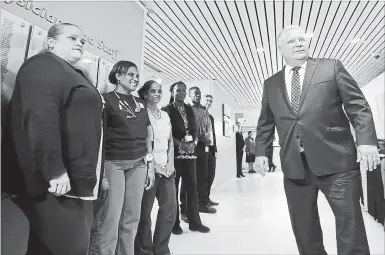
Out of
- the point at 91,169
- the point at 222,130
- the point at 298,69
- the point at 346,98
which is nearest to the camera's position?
→ the point at 91,169

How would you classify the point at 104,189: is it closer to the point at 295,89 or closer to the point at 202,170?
the point at 295,89

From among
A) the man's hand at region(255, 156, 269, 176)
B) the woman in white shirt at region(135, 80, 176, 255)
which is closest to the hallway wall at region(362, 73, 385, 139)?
the man's hand at region(255, 156, 269, 176)

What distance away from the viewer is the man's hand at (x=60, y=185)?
995mm

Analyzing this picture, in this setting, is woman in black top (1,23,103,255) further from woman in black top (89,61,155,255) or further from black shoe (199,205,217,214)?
black shoe (199,205,217,214)

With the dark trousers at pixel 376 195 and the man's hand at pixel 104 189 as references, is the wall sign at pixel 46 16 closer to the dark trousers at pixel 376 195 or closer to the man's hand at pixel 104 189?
the man's hand at pixel 104 189

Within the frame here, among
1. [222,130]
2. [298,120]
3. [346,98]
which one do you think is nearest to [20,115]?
[298,120]

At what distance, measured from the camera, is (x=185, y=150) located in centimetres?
282

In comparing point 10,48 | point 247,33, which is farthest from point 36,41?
point 247,33

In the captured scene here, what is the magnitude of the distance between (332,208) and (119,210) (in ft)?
4.20

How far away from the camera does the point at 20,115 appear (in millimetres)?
1041

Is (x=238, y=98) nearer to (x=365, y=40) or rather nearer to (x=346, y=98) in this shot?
(x=365, y=40)

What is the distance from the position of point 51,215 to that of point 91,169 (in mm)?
228

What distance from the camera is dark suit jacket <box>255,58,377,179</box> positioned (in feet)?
4.61

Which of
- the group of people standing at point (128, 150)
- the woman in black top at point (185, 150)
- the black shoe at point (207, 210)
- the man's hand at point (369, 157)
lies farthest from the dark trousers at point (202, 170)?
the man's hand at point (369, 157)
